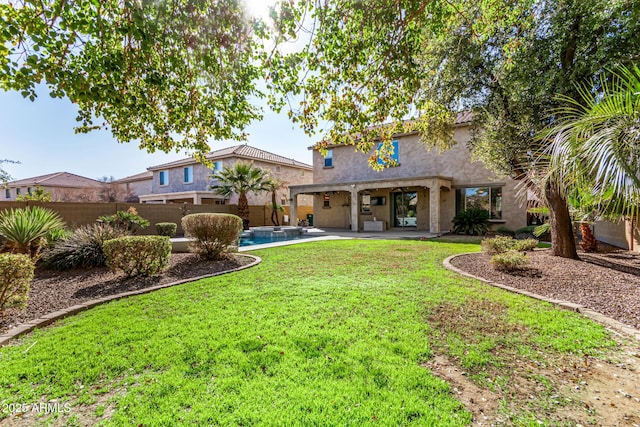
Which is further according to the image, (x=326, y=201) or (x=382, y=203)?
(x=326, y=201)

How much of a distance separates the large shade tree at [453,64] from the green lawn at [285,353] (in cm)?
307

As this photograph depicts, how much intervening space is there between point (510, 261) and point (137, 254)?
8.60m

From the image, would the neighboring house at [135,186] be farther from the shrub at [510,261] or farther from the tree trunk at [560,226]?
the tree trunk at [560,226]

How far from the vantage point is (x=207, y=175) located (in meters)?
24.7

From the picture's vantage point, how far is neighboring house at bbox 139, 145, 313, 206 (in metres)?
25.4

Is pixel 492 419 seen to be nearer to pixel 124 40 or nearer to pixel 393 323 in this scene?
pixel 393 323

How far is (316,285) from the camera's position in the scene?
609 centimetres

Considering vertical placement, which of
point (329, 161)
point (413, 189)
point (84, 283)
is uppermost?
point (329, 161)

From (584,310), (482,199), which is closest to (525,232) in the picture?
(482,199)

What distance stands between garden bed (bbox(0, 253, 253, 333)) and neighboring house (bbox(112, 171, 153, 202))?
28.7 meters

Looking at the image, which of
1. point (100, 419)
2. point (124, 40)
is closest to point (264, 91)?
point (124, 40)

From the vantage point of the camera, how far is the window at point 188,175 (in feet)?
89.8

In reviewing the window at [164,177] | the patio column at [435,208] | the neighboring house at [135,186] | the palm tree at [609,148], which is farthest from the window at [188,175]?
the palm tree at [609,148]

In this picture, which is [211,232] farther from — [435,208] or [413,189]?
[413,189]
